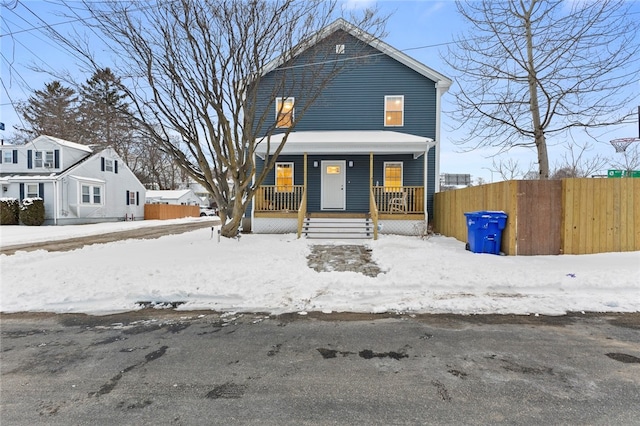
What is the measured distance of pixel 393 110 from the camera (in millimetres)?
14109

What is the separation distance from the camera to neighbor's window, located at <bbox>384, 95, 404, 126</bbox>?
14.1 m

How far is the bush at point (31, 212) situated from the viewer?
63.5ft

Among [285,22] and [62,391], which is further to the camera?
[285,22]

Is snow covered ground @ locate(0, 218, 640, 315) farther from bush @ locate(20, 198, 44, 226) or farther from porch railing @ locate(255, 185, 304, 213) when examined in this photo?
bush @ locate(20, 198, 44, 226)

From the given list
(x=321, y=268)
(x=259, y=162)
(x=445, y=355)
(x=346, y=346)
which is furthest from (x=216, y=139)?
(x=445, y=355)

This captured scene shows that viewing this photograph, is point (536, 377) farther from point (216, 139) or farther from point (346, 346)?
point (216, 139)

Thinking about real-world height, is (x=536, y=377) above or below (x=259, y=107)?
below

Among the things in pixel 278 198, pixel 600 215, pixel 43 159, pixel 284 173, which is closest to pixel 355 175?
pixel 284 173

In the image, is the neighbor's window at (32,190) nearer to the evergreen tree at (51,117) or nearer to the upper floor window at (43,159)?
the upper floor window at (43,159)

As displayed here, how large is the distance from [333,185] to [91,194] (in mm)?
19065

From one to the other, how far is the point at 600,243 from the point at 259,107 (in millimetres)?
12081

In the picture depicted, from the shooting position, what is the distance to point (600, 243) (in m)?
7.59

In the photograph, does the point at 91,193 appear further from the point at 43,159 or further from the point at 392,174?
the point at 392,174

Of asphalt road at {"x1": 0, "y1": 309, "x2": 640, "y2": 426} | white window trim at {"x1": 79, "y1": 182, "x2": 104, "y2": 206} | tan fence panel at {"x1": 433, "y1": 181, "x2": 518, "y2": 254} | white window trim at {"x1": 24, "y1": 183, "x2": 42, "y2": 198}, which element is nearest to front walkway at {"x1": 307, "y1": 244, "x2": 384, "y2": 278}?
asphalt road at {"x1": 0, "y1": 309, "x2": 640, "y2": 426}
